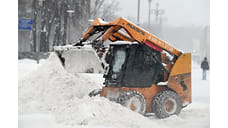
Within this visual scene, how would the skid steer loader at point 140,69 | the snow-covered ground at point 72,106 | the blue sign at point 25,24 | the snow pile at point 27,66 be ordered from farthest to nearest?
the snow pile at point 27,66 → the skid steer loader at point 140,69 → the blue sign at point 25,24 → the snow-covered ground at point 72,106

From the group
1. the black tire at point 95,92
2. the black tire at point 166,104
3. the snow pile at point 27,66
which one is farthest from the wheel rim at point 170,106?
the snow pile at point 27,66

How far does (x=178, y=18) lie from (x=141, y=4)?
857 mm

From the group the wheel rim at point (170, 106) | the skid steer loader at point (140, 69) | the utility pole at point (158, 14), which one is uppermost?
the utility pole at point (158, 14)

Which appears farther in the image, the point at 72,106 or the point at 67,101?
the point at 67,101

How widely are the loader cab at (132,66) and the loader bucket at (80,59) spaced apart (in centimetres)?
35

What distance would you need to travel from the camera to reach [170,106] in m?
7.04

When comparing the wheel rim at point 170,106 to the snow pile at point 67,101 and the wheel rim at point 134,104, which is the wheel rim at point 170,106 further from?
the snow pile at point 67,101

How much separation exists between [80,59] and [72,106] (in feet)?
2.83

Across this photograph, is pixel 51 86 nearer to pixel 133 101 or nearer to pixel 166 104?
pixel 133 101

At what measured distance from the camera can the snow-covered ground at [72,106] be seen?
19.9 feet

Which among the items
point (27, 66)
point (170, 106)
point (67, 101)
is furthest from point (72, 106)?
point (170, 106)

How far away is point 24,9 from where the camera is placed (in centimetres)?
660

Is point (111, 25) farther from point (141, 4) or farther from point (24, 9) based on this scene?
point (24, 9)
